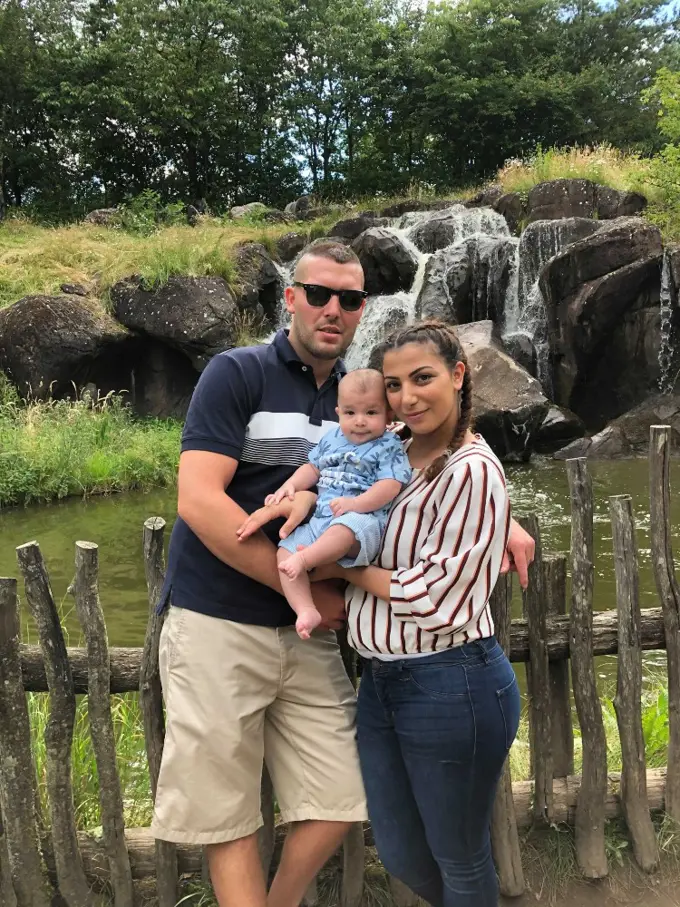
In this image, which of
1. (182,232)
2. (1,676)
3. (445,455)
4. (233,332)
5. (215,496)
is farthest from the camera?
(182,232)

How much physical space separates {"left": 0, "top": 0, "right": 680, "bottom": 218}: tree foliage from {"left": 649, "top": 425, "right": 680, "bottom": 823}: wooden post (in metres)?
23.7

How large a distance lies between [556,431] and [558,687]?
8574mm

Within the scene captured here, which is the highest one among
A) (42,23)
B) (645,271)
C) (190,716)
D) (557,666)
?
(42,23)

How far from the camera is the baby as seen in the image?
1.81 m

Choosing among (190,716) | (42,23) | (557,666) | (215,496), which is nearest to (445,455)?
(215,496)

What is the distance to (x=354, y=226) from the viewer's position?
1559 centimetres

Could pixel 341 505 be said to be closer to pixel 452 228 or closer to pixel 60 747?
pixel 60 747

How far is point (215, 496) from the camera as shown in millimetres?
1932

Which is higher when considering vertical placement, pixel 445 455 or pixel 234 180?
pixel 234 180

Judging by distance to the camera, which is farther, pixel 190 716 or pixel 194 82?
pixel 194 82

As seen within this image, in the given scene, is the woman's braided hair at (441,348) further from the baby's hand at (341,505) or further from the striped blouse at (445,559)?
the baby's hand at (341,505)

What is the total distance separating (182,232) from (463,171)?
1407cm

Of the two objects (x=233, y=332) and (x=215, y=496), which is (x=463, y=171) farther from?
(x=215, y=496)

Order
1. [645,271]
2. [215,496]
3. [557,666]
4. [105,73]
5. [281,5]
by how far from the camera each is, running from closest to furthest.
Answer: [215,496] < [557,666] < [645,271] < [105,73] < [281,5]
